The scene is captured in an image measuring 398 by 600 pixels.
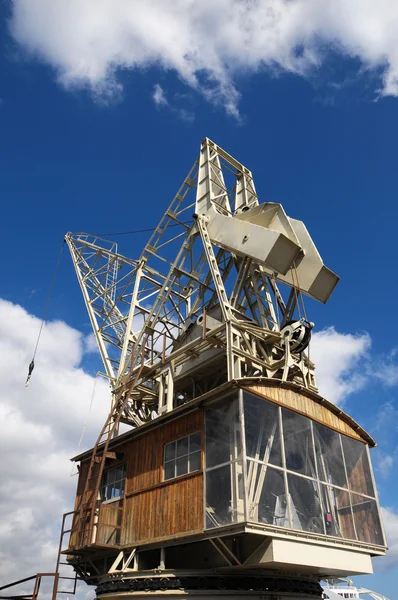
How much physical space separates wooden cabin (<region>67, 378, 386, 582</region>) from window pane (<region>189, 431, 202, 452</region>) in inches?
1.5

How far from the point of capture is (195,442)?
16984 millimetres

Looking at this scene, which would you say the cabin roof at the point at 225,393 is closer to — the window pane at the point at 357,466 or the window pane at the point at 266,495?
the window pane at the point at 357,466

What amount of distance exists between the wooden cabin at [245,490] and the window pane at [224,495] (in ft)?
0.10

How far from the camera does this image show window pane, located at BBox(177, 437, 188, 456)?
17.3 meters

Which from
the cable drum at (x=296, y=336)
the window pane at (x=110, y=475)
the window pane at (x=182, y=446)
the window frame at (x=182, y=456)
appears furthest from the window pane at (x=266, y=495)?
the window pane at (x=110, y=475)

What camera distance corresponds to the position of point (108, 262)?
3416 centimetres

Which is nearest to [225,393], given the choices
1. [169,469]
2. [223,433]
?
[223,433]

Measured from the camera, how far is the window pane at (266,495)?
47.2ft

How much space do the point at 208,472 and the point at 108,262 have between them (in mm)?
21022

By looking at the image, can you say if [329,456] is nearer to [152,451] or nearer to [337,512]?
[337,512]

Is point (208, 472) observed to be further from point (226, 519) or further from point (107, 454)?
point (107, 454)

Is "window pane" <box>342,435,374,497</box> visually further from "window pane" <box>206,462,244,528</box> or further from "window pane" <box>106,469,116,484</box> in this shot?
"window pane" <box>106,469,116,484</box>

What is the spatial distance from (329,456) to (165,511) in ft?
19.6

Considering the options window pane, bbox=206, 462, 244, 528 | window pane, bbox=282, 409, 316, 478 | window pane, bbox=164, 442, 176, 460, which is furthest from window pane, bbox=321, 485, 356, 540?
window pane, bbox=164, 442, 176, 460
